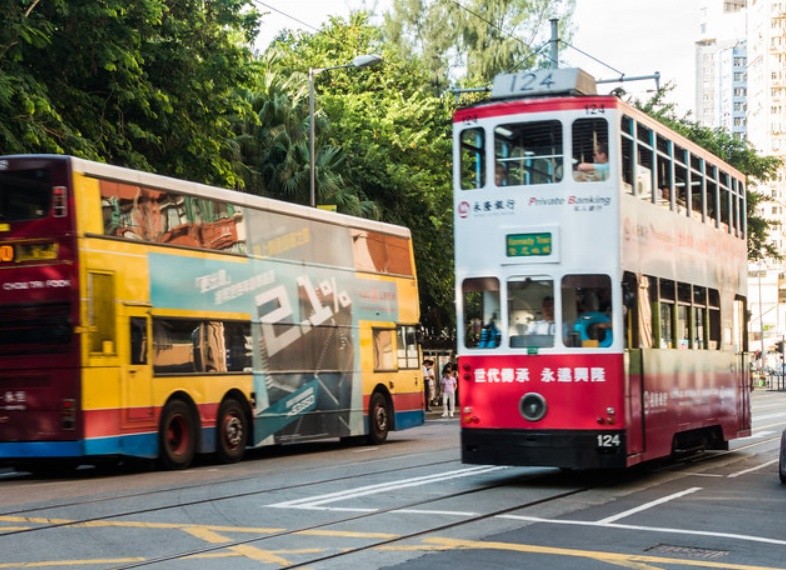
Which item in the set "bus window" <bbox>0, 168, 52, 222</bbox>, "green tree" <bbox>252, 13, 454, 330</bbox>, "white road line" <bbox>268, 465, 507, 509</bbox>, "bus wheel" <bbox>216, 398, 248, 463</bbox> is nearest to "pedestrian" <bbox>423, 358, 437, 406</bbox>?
"green tree" <bbox>252, 13, 454, 330</bbox>

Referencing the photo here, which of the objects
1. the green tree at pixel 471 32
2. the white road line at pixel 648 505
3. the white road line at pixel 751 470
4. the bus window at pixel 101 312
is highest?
the green tree at pixel 471 32

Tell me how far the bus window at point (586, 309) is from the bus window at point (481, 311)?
0.81 metres

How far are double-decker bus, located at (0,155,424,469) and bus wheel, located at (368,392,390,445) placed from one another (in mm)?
37

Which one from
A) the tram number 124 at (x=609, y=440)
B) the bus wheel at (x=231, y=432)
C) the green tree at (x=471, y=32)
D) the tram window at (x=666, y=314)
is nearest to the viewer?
the tram number 124 at (x=609, y=440)

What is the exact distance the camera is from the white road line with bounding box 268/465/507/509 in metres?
14.1

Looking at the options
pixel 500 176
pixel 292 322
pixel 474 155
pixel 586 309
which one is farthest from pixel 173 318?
pixel 586 309

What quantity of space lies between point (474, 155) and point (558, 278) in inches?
70.8

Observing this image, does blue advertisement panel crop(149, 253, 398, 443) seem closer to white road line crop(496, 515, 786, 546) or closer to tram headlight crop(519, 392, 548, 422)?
tram headlight crop(519, 392, 548, 422)

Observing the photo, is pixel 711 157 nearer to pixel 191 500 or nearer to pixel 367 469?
pixel 367 469

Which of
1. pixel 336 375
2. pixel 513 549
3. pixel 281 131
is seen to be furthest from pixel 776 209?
pixel 513 549

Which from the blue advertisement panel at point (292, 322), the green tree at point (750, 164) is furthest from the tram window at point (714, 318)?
the green tree at point (750, 164)

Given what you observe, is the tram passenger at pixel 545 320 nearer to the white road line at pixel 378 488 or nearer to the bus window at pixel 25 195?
the white road line at pixel 378 488

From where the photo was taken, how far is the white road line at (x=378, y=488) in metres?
14.1

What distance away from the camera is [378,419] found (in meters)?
26.0
